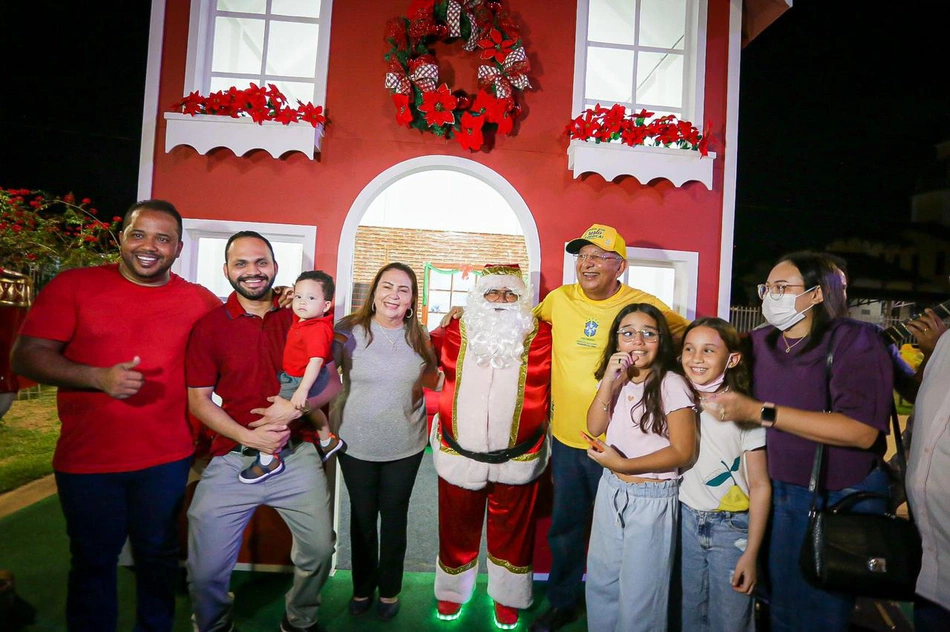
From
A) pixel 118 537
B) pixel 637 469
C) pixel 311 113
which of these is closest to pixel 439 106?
pixel 311 113

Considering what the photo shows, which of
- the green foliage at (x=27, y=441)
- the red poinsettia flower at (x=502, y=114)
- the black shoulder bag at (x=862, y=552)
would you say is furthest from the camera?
the green foliage at (x=27, y=441)

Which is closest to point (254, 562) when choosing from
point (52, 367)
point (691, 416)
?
point (52, 367)

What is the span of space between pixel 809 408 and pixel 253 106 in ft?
13.2

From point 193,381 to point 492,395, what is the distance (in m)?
1.58

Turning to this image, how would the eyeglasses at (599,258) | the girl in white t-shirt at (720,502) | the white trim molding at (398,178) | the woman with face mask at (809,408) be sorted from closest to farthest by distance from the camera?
the woman with face mask at (809,408)
the girl in white t-shirt at (720,502)
the eyeglasses at (599,258)
the white trim molding at (398,178)

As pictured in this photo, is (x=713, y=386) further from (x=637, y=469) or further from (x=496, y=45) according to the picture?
(x=496, y=45)

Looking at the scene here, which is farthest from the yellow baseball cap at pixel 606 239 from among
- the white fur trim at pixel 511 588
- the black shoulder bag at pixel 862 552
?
the white fur trim at pixel 511 588

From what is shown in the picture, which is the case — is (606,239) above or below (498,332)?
above

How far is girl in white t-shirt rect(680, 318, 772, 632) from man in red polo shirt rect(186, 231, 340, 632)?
6.03 ft

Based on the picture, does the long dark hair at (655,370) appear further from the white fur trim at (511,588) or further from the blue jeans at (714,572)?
the white fur trim at (511,588)

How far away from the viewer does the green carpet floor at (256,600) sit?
2.90 m

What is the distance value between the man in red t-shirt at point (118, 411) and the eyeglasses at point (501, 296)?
5.45 feet

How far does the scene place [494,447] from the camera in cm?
285

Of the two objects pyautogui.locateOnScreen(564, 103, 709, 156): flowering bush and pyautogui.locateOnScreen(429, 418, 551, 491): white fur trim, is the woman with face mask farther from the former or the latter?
pyautogui.locateOnScreen(564, 103, 709, 156): flowering bush
